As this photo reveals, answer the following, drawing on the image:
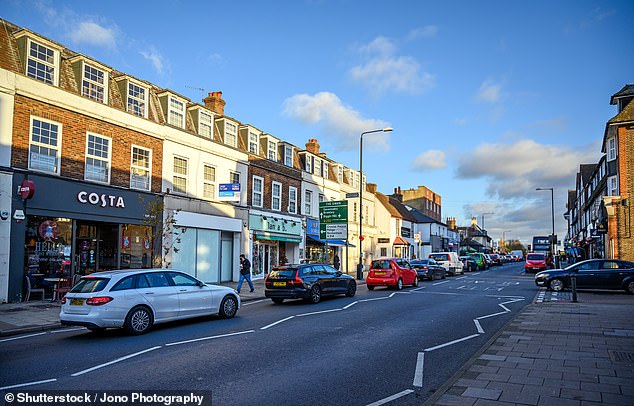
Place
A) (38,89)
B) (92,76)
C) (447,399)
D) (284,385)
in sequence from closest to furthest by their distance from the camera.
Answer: (447,399) → (284,385) → (38,89) → (92,76)

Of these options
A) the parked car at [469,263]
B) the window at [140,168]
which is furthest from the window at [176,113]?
the parked car at [469,263]

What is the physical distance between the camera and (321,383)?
662cm

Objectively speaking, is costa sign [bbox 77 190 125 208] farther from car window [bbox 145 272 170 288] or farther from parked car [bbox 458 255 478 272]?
parked car [bbox 458 255 478 272]

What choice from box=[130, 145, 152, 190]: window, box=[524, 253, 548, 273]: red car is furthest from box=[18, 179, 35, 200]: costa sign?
box=[524, 253, 548, 273]: red car

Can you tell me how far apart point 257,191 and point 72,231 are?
12.0 metres

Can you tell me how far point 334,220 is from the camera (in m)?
29.2

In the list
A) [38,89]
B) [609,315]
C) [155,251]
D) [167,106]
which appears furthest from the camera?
[167,106]

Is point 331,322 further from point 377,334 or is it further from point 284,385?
point 284,385

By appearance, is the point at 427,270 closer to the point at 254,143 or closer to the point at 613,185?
the point at 254,143

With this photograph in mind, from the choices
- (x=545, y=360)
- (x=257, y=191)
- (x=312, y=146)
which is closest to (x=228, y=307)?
(x=545, y=360)

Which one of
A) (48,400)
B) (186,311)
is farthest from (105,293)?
(48,400)

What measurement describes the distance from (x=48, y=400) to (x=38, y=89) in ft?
44.7

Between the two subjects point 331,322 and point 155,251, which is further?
point 155,251

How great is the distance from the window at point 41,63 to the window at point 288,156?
1587 cm
